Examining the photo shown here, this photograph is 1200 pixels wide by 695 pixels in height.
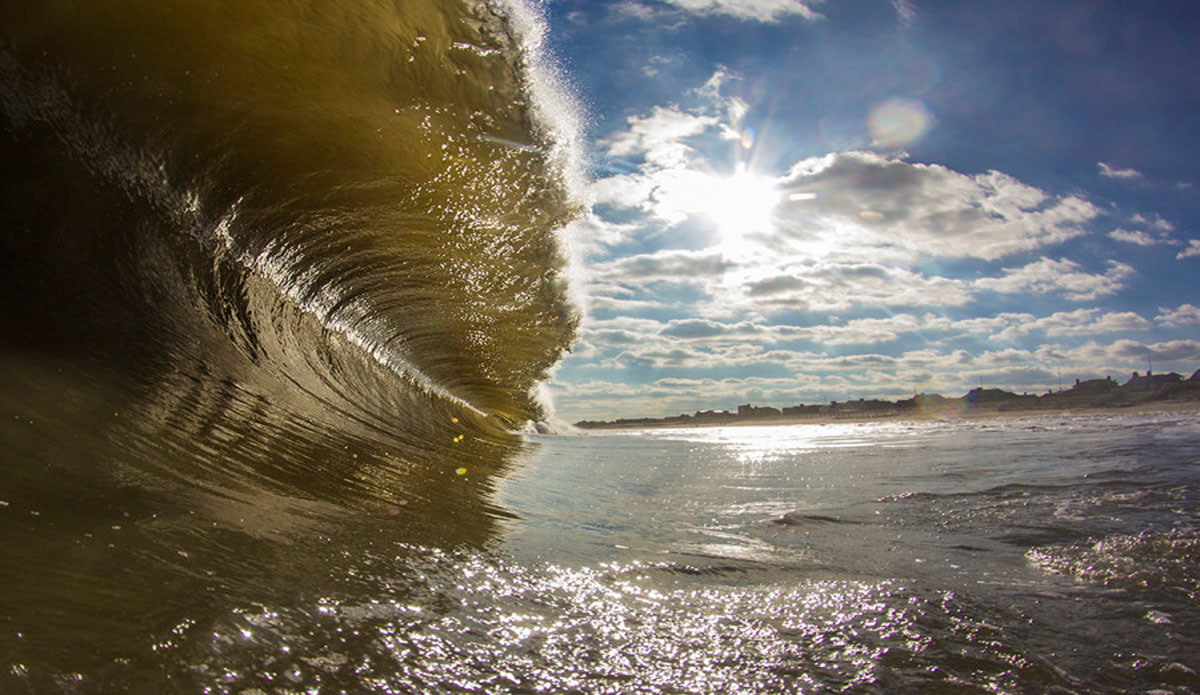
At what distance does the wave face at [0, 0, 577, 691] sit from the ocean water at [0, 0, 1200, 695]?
17 mm

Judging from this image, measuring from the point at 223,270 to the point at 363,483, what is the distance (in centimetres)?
266

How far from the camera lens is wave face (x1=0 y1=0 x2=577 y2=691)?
1.33 meters

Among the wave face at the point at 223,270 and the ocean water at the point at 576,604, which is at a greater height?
the wave face at the point at 223,270

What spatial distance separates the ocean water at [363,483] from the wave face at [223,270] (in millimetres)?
17

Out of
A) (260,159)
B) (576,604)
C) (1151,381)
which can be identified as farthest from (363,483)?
(1151,381)

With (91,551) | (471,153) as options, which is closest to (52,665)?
(91,551)

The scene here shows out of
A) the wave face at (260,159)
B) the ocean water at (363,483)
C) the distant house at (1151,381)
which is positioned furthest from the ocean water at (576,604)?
the distant house at (1151,381)

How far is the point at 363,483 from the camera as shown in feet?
9.48

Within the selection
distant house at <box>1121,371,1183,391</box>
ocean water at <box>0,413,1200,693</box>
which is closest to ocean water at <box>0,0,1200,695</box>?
ocean water at <box>0,413,1200,693</box>

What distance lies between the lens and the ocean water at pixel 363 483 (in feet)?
3.85

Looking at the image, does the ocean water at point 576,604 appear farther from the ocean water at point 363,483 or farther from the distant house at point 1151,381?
the distant house at point 1151,381

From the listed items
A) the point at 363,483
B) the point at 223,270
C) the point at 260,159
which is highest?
the point at 260,159

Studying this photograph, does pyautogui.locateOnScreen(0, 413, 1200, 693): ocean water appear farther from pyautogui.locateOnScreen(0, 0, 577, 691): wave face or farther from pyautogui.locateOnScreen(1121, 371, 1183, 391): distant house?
pyautogui.locateOnScreen(1121, 371, 1183, 391): distant house

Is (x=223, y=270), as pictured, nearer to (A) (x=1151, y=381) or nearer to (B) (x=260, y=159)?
(B) (x=260, y=159)
